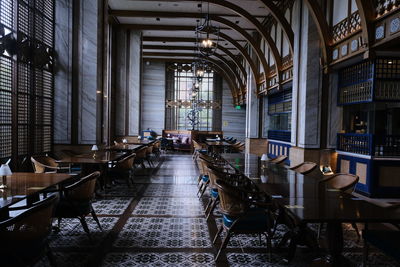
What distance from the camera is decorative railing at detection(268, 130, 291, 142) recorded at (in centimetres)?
1100

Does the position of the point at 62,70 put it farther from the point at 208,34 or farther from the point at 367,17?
the point at 367,17

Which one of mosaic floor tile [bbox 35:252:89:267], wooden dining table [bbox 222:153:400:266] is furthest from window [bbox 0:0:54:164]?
wooden dining table [bbox 222:153:400:266]

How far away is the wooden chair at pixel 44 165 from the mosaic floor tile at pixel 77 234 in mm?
1440

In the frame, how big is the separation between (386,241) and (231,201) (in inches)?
53.3

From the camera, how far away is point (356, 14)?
6.19m

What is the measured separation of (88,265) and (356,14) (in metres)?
6.35

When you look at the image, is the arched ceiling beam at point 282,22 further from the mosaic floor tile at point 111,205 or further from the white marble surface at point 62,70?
the mosaic floor tile at point 111,205

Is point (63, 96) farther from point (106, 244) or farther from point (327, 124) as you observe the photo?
point (327, 124)

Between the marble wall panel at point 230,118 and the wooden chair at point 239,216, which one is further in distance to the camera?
the marble wall panel at point 230,118

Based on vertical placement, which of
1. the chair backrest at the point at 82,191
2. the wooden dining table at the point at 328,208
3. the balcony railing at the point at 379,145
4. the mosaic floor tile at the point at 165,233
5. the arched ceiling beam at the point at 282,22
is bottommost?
the mosaic floor tile at the point at 165,233

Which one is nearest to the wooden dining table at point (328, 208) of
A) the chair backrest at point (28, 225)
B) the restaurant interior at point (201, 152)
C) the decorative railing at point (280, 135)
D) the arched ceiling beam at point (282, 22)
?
the restaurant interior at point (201, 152)

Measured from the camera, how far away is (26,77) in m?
6.56

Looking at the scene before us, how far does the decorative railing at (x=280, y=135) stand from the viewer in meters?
11.0

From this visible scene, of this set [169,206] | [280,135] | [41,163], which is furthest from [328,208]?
[280,135]
